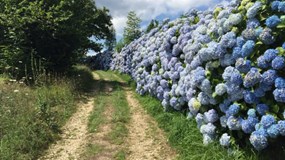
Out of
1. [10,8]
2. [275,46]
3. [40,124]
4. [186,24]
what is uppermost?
[10,8]

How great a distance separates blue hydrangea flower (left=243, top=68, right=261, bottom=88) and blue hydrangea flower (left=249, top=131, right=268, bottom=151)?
0.76m

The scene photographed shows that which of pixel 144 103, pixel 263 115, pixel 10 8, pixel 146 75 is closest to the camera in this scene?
pixel 263 115

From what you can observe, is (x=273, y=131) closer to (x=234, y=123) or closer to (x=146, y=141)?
(x=234, y=123)

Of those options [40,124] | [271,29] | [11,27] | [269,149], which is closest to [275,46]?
[271,29]

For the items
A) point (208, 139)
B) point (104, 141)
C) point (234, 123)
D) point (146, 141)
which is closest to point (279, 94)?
point (234, 123)

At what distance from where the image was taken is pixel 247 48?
19.3 feet

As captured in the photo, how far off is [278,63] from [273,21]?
0.75 metres

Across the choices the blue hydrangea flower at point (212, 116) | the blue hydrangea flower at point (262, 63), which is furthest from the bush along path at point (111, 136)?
the blue hydrangea flower at point (262, 63)

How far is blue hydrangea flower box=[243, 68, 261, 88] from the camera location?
18.2 ft

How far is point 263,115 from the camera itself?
546 cm

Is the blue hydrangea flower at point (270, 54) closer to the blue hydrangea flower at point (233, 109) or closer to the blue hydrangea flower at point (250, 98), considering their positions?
the blue hydrangea flower at point (250, 98)

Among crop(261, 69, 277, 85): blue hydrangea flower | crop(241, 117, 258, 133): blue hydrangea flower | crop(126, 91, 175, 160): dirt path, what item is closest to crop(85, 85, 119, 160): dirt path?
crop(126, 91, 175, 160): dirt path

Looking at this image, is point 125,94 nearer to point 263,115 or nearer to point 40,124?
point 40,124

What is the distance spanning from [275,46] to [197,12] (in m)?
5.21
